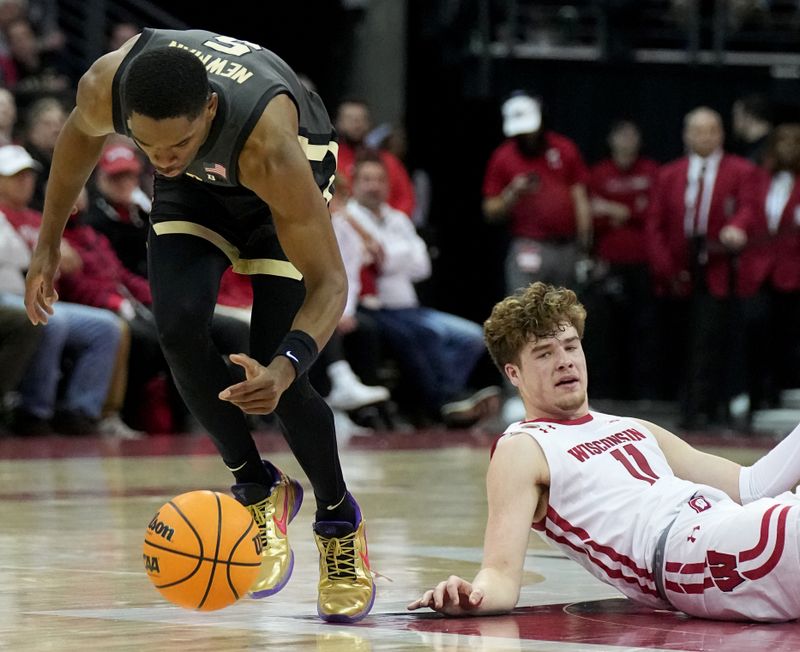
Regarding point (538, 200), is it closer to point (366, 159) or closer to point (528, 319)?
point (366, 159)

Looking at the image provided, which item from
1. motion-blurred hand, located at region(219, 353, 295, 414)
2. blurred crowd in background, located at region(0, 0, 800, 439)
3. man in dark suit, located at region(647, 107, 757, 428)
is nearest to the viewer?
motion-blurred hand, located at region(219, 353, 295, 414)

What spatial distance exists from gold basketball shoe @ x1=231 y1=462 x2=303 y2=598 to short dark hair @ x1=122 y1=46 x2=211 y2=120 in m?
1.31

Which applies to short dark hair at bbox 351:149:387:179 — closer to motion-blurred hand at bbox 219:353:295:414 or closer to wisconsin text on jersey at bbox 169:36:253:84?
wisconsin text on jersey at bbox 169:36:253:84

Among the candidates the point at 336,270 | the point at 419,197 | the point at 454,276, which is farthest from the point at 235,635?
the point at 454,276

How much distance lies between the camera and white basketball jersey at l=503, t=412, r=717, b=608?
4.25m

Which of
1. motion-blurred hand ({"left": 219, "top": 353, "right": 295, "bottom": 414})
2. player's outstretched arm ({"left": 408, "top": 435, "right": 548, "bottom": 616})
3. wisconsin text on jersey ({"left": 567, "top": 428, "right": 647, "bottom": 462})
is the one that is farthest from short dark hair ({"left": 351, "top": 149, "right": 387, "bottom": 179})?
motion-blurred hand ({"left": 219, "top": 353, "right": 295, "bottom": 414})

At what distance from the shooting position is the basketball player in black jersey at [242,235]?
3986 mm

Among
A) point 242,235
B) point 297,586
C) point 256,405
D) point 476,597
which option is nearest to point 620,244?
point 297,586

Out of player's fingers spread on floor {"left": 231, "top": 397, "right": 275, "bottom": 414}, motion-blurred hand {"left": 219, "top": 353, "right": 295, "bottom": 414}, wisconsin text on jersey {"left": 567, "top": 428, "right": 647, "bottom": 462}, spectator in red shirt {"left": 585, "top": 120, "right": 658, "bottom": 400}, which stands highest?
motion-blurred hand {"left": 219, "top": 353, "right": 295, "bottom": 414}

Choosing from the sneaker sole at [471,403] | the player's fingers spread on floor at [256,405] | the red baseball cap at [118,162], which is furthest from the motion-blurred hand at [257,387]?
the sneaker sole at [471,403]

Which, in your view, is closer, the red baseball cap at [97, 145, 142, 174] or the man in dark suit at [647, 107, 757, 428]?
the red baseball cap at [97, 145, 142, 174]

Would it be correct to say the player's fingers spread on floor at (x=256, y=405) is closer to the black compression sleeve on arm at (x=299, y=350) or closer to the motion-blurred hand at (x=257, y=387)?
the motion-blurred hand at (x=257, y=387)

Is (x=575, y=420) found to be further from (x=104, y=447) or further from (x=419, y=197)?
(x=419, y=197)

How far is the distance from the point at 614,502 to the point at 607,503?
0.02 m
